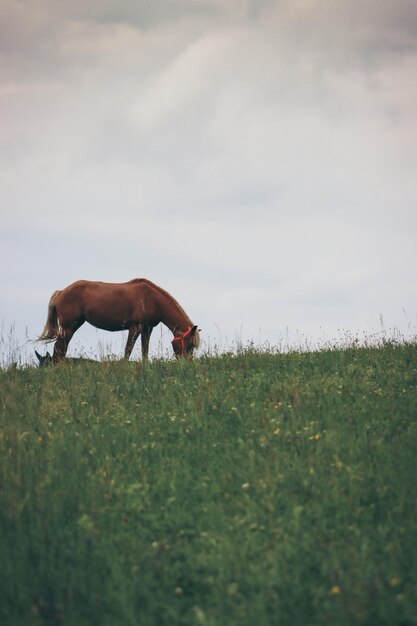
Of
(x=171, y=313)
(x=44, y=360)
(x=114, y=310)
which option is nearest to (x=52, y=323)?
(x=114, y=310)

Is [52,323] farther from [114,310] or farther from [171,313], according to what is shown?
[171,313]

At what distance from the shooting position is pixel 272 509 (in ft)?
21.2

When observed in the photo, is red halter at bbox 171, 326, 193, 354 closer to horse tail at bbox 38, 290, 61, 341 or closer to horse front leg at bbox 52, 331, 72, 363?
horse front leg at bbox 52, 331, 72, 363

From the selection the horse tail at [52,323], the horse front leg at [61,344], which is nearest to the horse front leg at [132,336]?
the horse front leg at [61,344]

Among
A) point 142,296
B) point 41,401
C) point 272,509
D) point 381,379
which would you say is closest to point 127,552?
point 272,509

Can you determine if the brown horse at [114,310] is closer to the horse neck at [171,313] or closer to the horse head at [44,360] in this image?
the horse neck at [171,313]

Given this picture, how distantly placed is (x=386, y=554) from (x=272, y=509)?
1.15 meters

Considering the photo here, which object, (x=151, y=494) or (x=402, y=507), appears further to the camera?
(x=151, y=494)

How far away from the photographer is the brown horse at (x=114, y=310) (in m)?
19.4

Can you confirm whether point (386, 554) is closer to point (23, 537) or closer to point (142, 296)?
point (23, 537)

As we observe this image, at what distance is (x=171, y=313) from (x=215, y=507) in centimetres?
1292

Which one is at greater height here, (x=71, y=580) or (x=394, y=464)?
(x=394, y=464)

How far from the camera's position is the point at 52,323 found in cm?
2025

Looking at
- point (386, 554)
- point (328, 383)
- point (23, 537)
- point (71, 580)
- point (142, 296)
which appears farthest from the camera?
point (142, 296)
